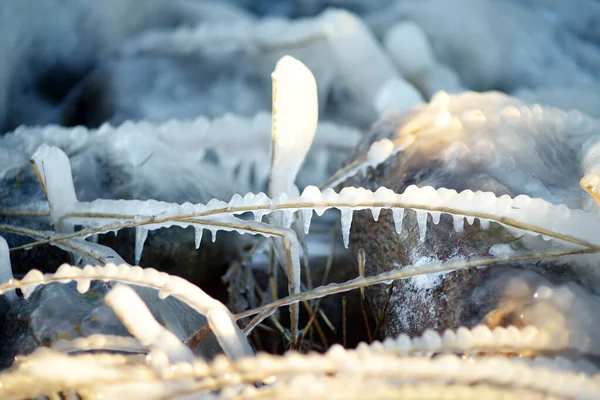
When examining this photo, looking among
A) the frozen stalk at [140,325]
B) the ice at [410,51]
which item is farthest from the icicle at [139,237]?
the ice at [410,51]

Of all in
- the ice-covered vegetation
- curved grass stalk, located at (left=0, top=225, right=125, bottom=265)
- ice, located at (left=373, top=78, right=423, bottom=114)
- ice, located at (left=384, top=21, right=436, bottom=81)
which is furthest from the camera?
ice, located at (left=384, top=21, right=436, bottom=81)

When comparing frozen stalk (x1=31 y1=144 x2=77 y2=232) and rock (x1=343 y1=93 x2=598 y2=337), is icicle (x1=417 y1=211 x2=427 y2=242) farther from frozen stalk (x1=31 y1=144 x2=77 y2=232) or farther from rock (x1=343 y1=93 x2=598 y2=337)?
frozen stalk (x1=31 y1=144 x2=77 y2=232)

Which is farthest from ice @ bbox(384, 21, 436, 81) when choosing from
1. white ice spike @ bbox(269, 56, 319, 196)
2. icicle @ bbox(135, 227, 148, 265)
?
icicle @ bbox(135, 227, 148, 265)

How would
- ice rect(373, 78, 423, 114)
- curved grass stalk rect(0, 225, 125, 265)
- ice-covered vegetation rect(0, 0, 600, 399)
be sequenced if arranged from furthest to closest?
ice rect(373, 78, 423, 114) < curved grass stalk rect(0, 225, 125, 265) < ice-covered vegetation rect(0, 0, 600, 399)

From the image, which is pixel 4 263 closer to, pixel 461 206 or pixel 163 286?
pixel 163 286

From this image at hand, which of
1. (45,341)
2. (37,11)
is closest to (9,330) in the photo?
(45,341)

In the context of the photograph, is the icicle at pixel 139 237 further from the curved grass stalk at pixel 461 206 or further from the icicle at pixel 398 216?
the icicle at pixel 398 216

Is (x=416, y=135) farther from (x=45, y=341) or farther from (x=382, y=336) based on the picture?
(x=45, y=341)

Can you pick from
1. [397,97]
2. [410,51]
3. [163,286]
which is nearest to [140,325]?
[163,286]
